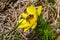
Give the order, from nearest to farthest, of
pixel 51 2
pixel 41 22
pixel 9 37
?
pixel 41 22 → pixel 9 37 → pixel 51 2

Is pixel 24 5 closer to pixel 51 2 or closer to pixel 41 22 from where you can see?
pixel 51 2

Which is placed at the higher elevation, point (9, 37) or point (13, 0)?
point (13, 0)

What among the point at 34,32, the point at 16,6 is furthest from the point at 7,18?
the point at 34,32

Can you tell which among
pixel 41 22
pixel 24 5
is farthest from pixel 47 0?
pixel 41 22

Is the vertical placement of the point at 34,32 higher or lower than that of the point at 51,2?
lower

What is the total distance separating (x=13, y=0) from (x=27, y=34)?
33 cm

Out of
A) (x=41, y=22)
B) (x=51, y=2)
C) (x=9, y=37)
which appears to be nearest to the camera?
(x=41, y=22)

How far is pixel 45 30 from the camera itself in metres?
1.64

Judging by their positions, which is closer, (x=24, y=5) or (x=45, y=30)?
(x=45, y=30)

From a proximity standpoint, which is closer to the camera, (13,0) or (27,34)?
(27,34)

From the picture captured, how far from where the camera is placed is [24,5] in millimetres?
1894

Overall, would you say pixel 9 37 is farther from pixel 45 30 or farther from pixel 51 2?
pixel 51 2

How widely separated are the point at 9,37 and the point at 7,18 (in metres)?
0.20

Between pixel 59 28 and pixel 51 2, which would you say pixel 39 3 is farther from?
pixel 59 28
